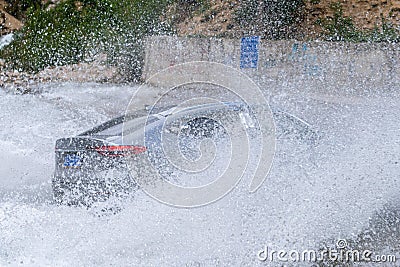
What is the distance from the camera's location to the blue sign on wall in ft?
44.2

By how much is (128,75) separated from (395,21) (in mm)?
8441

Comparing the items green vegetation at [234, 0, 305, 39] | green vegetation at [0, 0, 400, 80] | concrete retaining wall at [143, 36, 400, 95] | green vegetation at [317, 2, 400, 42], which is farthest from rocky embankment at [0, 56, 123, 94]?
green vegetation at [317, 2, 400, 42]

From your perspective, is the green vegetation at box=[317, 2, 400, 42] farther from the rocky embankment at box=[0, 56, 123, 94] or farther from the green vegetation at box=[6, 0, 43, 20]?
the green vegetation at box=[6, 0, 43, 20]

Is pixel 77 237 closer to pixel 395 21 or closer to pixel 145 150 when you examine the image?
pixel 145 150

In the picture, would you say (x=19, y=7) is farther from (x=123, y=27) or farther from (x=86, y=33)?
(x=123, y=27)

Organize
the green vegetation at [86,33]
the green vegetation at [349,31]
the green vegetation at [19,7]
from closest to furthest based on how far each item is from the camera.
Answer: the green vegetation at [349,31], the green vegetation at [86,33], the green vegetation at [19,7]

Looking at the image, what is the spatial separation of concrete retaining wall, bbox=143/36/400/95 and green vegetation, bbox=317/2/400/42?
1.36m

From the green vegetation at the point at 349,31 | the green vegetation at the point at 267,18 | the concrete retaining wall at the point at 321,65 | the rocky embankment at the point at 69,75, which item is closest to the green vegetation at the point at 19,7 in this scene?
the rocky embankment at the point at 69,75

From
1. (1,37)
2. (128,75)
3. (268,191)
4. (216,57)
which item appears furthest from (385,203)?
(1,37)

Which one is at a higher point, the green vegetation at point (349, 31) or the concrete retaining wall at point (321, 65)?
the green vegetation at point (349, 31)

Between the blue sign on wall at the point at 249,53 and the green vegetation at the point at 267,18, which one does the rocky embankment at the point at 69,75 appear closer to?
the blue sign on wall at the point at 249,53

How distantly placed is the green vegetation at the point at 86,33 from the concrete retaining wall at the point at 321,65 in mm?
2659

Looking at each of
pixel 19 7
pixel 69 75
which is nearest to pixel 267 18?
pixel 69 75

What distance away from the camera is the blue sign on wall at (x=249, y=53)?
13.5 meters
